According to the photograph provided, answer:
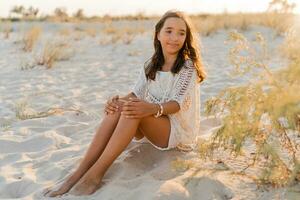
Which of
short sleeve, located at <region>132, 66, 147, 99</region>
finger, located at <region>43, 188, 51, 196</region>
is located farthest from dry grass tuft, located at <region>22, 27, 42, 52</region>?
finger, located at <region>43, 188, 51, 196</region>

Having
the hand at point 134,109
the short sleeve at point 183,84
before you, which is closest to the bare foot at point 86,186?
the hand at point 134,109

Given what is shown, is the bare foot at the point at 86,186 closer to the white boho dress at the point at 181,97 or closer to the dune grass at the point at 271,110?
the white boho dress at the point at 181,97

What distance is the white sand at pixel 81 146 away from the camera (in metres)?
3.25

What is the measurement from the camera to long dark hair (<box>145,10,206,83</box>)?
158 inches

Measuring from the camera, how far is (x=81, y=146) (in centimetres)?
441

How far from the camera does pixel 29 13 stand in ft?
74.2

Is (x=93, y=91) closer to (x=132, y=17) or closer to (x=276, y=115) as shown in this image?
(x=276, y=115)

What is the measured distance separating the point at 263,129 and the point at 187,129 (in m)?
0.94

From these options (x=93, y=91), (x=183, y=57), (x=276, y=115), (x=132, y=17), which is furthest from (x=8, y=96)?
(x=132, y=17)

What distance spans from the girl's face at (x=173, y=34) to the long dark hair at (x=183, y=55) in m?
0.04

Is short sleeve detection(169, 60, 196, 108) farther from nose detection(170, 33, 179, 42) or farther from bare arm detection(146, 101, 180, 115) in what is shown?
nose detection(170, 33, 179, 42)

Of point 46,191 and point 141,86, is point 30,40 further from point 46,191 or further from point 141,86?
point 46,191

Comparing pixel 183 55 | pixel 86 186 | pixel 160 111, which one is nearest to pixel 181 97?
pixel 160 111

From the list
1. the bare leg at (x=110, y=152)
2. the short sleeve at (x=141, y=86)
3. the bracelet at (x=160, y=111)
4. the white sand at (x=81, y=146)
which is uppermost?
the short sleeve at (x=141, y=86)
